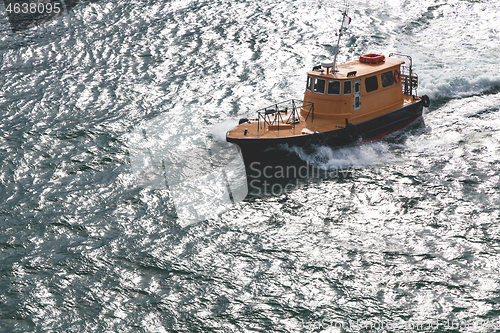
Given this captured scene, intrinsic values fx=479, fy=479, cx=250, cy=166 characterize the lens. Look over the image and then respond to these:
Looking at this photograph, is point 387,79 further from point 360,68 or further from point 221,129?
point 221,129

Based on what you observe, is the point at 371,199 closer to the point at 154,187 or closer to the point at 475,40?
the point at 154,187

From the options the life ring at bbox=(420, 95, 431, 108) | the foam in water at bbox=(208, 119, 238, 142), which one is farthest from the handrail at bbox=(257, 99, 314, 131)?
the life ring at bbox=(420, 95, 431, 108)

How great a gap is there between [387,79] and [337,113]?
3188 mm

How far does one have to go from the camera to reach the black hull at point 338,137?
19.6 metres

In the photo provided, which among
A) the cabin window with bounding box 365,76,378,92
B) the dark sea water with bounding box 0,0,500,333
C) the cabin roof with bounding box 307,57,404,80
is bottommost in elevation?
the dark sea water with bounding box 0,0,500,333

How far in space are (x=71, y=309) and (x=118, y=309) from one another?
1326mm

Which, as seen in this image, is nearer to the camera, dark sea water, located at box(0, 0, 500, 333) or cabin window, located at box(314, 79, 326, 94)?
dark sea water, located at box(0, 0, 500, 333)

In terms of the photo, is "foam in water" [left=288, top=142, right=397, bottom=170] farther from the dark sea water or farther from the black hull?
the black hull

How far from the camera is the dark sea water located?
44.1 ft

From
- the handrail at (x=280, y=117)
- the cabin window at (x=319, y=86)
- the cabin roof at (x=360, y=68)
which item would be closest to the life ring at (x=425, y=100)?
the cabin roof at (x=360, y=68)

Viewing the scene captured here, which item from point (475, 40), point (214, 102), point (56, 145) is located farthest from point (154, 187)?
point (475, 40)

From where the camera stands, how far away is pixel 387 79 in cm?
2230

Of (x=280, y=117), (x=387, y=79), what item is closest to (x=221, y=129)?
(x=280, y=117)

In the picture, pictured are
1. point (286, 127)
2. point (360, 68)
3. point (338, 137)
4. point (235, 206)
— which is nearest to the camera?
point (235, 206)
